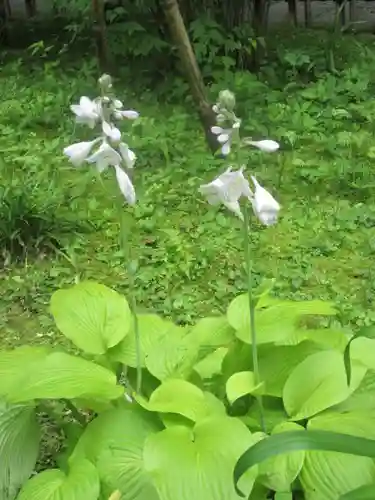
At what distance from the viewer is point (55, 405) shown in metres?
2.34

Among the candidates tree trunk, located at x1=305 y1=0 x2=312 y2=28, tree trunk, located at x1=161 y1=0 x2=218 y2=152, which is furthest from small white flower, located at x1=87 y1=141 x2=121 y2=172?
tree trunk, located at x1=305 y1=0 x2=312 y2=28

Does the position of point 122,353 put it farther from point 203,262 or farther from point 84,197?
point 84,197

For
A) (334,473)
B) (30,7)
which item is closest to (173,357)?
(334,473)

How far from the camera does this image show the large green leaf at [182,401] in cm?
176

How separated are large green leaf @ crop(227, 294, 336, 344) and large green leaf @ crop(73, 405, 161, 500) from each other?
314mm

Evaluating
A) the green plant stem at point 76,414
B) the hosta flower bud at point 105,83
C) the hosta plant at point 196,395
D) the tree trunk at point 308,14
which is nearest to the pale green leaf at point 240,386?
the hosta plant at point 196,395

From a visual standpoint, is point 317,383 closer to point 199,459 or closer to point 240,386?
point 240,386

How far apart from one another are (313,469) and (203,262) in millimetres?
1563

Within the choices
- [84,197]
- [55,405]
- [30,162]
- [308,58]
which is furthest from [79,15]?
[55,405]

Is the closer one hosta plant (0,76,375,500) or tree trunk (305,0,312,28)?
hosta plant (0,76,375,500)

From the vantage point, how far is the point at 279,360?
1961 mm

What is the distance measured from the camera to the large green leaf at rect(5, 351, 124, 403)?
178 centimetres

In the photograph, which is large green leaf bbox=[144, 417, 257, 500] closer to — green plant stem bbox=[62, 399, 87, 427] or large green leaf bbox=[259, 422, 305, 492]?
large green leaf bbox=[259, 422, 305, 492]

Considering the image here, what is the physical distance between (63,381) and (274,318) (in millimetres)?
520
